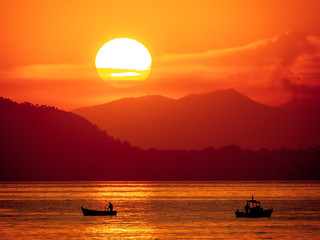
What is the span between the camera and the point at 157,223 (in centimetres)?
11850

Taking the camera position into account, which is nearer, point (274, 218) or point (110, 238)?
point (110, 238)

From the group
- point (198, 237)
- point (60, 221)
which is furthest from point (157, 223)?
point (198, 237)

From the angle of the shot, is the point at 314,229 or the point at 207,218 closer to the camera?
the point at 314,229

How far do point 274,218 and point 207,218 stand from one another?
494 inches

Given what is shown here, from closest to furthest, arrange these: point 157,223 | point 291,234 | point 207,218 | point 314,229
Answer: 1. point 291,234
2. point 314,229
3. point 157,223
4. point 207,218

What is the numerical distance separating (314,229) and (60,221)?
4365 cm

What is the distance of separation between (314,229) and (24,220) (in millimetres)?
50855

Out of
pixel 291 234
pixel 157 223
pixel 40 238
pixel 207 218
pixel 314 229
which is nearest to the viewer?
pixel 40 238

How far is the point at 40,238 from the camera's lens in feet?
306

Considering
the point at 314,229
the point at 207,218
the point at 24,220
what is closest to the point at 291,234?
the point at 314,229

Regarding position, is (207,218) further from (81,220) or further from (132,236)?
(132,236)

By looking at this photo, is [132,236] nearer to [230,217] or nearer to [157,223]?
[157,223]

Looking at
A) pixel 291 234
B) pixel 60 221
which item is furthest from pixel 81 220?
pixel 291 234

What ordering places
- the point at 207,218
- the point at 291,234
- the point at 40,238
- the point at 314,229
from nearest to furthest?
the point at 40,238 → the point at 291,234 → the point at 314,229 → the point at 207,218
